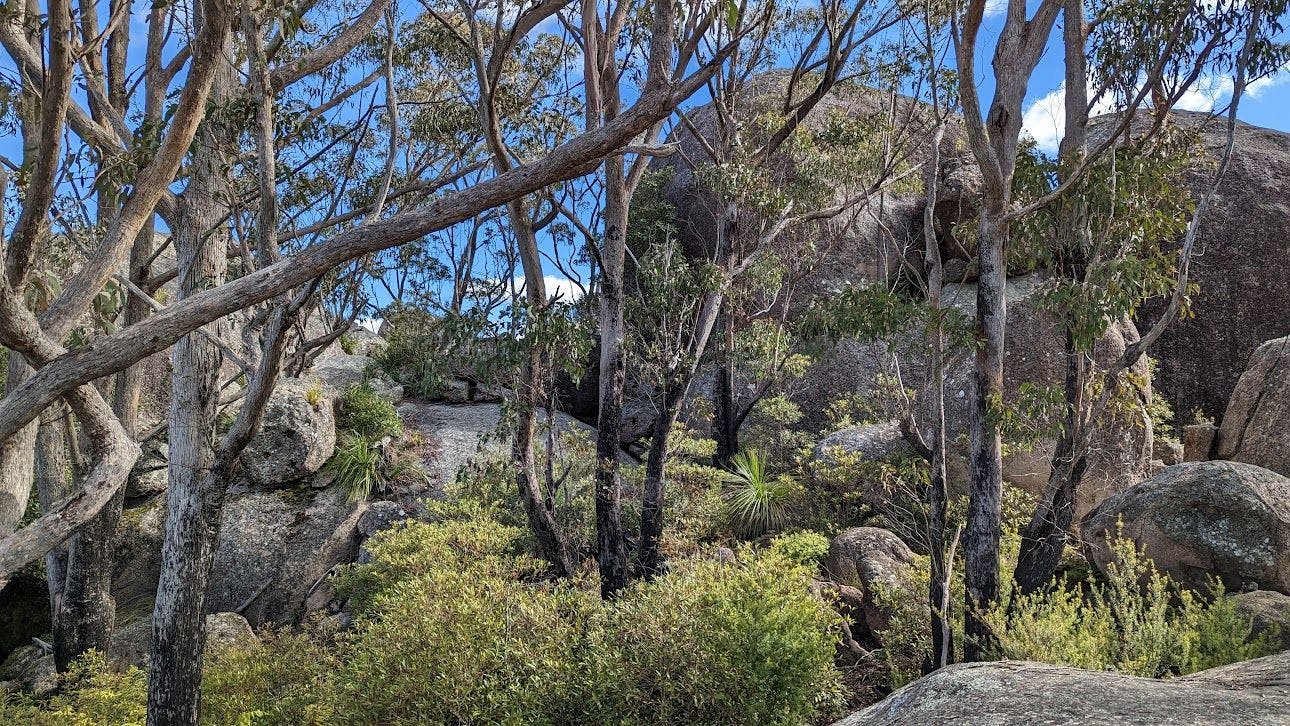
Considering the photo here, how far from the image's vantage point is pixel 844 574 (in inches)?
390

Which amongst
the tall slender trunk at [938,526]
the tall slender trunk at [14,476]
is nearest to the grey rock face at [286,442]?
the tall slender trunk at [14,476]

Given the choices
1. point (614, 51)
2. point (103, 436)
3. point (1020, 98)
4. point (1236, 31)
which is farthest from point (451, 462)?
point (1236, 31)

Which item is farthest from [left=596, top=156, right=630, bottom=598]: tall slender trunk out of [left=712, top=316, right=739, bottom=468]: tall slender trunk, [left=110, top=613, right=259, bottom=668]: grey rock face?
[left=712, top=316, right=739, bottom=468]: tall slender trunk

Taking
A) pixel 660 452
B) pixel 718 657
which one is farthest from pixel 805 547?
pixel 718 657

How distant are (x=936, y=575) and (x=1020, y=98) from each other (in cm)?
443

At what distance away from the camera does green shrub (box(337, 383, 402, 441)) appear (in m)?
15.5

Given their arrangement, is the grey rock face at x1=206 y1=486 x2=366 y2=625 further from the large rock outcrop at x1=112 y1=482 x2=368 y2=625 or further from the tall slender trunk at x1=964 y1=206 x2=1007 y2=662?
the tall slender trunk at x1=964 y1=206 x2=1007 y2=662

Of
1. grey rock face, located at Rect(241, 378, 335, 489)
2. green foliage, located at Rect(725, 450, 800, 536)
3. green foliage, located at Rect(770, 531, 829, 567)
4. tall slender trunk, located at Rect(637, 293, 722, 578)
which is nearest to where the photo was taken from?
green foliage, located at Rect(770, 531, 829, 567)

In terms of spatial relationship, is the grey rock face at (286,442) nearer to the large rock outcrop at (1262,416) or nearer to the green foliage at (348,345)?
the green foliage at (348,345)

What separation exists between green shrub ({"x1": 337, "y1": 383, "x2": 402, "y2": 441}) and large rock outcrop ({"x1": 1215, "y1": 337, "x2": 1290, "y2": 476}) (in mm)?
14097

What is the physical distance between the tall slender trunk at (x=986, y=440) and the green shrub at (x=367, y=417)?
11047 millimetres

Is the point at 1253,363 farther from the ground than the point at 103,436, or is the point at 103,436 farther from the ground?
the point at 1253,363

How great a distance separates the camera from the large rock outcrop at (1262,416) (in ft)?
41.1

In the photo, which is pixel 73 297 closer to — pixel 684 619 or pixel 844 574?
pixel 684 619
